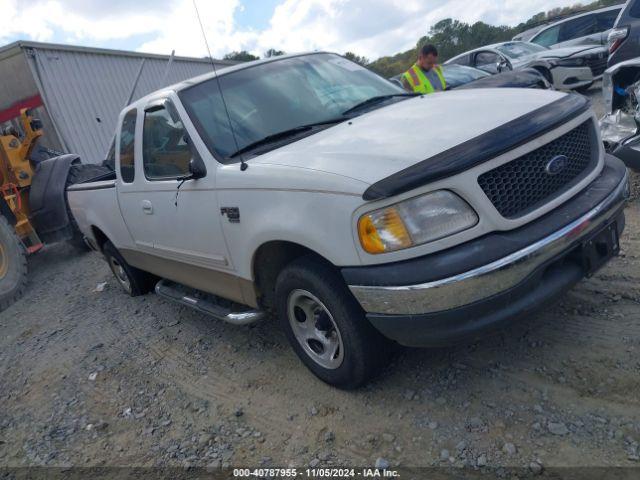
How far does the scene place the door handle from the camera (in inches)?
152

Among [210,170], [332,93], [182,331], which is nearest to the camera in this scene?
[210,170]

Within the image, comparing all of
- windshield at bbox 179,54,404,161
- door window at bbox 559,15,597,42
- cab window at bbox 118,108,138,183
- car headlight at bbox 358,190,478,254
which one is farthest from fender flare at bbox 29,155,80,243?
door window at bbox 559,15,597,42

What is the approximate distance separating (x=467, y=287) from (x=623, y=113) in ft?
12.4

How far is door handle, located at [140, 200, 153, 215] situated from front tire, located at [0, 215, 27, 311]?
3.67 metres

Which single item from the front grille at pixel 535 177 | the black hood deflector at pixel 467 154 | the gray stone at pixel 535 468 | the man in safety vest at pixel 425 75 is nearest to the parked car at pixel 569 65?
the man in safety vest at pixel 425 75

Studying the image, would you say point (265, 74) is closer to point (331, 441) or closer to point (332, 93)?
point (332, 93)

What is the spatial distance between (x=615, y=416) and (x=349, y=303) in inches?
51.9

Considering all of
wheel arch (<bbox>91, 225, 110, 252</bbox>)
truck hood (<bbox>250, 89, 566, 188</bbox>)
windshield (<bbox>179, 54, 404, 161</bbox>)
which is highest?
windshield (<bbox>179, 54, 404, 161</bbox>)

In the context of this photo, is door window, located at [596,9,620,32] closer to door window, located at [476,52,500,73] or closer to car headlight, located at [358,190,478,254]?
door window, located at [476,52,500,73]

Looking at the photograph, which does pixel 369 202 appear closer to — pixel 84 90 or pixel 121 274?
pixel 121 274

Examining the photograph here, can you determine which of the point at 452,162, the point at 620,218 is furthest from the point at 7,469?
the point at 620,218

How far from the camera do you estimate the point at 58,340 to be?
4.89 meters

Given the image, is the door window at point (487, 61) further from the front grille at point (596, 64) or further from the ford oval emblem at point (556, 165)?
the ford oval emblem at point (556, 165)

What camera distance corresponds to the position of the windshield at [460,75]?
31.8 feet
